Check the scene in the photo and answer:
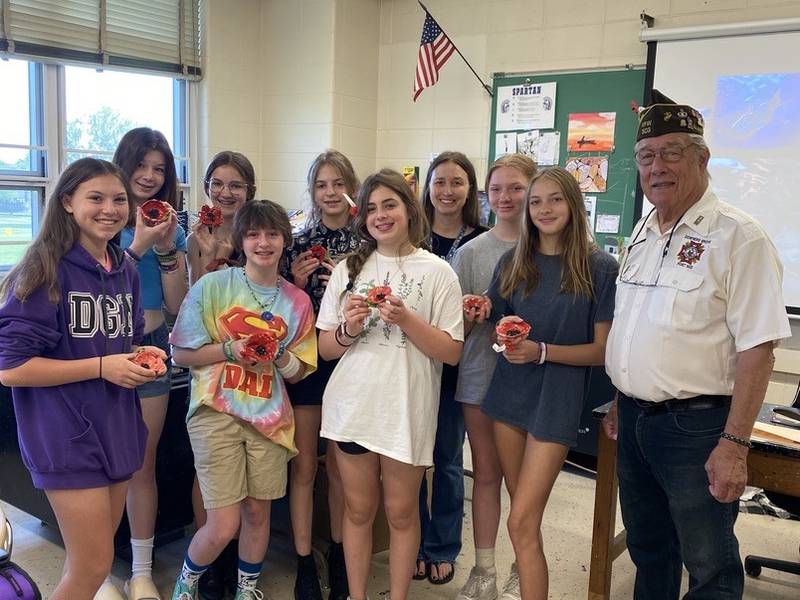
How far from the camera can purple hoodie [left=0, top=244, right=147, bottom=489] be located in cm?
179

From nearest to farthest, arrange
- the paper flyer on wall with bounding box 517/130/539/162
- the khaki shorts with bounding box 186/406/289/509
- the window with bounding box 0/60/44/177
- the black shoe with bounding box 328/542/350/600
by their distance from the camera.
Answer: the khaki shorts with bounding box 186/406/289/509
the black shoe with bounding box 328/542/350/600
the window with bounding box 0/60/44/177
the paper flyer on wall with bounding box 517/130/539/162

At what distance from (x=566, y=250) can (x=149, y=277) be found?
4.60 feet

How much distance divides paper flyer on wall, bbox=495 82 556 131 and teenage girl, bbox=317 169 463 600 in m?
2.73

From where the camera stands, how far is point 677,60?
165 inches

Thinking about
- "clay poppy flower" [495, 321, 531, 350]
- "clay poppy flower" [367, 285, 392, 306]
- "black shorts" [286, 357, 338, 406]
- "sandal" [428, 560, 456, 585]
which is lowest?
"sandal" [428, 560, 456, 585]

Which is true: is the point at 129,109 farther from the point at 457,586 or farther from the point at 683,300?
the point at 683,300

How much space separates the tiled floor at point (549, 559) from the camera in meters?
2.72

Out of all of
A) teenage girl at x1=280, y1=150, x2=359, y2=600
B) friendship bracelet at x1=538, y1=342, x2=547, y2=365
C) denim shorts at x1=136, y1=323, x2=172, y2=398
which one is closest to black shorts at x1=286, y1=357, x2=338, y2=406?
teenage girl at x1=280, y1=150, x2=359, y2=600

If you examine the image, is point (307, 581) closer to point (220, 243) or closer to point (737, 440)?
point (220, 243)

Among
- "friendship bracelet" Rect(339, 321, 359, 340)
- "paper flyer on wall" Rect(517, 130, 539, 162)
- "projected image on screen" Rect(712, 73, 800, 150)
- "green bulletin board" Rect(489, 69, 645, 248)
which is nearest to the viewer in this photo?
"friendship bracelet" Rect(339, 321, 359, 340)

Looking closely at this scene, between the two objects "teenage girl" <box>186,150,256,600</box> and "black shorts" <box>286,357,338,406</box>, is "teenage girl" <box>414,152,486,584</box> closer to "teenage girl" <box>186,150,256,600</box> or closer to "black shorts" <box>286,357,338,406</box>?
"black shorts" <box>286,357,338,406</box>

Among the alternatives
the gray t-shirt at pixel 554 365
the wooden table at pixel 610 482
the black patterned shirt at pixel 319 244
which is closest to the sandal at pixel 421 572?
the wooden table at pixel 610 482

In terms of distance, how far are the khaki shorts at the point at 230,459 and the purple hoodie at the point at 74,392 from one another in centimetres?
30

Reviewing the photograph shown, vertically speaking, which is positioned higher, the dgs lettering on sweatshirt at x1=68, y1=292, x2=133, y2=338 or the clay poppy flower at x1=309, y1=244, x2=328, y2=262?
the clay poppy flower at x1=309, y1=244, x2=328, y2=262
